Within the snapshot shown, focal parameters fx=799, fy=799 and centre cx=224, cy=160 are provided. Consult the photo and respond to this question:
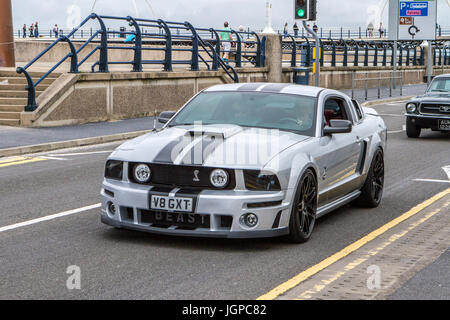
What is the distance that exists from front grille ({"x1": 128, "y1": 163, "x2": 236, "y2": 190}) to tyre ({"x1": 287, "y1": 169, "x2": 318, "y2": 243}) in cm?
68

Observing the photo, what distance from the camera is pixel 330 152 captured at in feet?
26.0

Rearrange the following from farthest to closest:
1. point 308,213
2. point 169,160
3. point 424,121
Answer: point 424,121 < point 308,213 < point 169,160

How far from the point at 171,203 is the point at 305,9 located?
61.4ft

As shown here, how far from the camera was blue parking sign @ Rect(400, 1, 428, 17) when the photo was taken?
4659 centimetres

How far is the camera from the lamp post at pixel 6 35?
22.2 metres

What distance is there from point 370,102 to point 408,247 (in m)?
24.3

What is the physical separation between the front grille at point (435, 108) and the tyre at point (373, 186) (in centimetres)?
849

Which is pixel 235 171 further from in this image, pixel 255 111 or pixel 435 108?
pixel 435 108

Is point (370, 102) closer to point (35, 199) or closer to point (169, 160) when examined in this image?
point (35, 199)

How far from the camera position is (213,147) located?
6965 mm

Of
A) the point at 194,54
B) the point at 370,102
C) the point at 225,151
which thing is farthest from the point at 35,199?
the point at 370,102

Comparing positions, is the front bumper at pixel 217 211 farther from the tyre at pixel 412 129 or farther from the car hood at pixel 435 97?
the tyre at pixel 412 129


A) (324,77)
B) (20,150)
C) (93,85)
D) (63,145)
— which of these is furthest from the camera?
(324,77)

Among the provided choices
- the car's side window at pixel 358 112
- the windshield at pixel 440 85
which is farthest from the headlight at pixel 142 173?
the windshield at pixel 440 85
